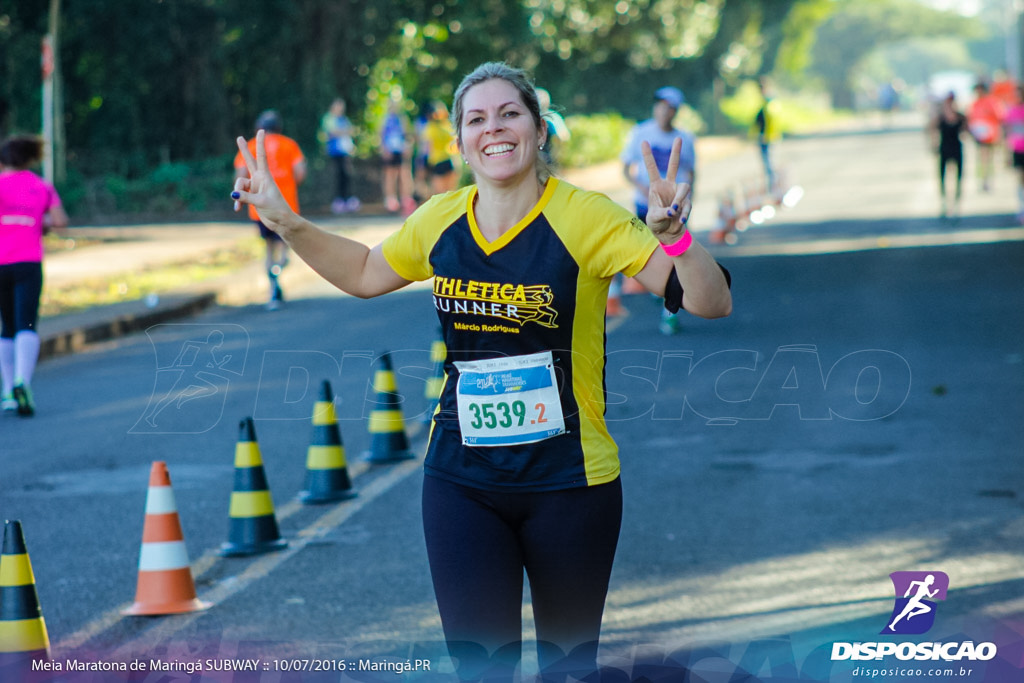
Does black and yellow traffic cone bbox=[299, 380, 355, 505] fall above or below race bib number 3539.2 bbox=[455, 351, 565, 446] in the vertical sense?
below

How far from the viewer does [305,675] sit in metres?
5.22

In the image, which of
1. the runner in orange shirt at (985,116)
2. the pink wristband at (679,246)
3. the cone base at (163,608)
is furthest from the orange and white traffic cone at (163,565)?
the runner in orange shirt at (985,116)

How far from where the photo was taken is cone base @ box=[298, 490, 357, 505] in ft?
27.1

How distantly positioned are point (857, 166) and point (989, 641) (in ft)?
133

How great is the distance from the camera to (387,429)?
9.46 metres

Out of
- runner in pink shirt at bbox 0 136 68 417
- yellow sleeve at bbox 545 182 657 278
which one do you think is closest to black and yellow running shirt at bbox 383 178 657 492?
yellow sleeve at bbox 545 182 657 278

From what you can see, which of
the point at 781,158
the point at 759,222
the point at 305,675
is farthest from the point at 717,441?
the point at 781,158

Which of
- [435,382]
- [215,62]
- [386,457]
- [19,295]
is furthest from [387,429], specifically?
[215,62]

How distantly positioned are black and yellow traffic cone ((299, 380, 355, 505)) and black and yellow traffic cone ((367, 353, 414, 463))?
968 mm

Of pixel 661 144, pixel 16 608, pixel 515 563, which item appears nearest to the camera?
pixel 515 563

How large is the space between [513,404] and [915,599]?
2.66 m

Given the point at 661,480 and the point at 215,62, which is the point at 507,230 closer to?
the point at 661,480

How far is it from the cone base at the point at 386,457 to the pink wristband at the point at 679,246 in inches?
231

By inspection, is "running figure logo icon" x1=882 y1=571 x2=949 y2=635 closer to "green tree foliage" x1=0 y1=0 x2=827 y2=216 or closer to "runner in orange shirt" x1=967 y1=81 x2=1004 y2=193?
"runner in orange shirt" x1=967 y1=81 x2=1004 y2=193
